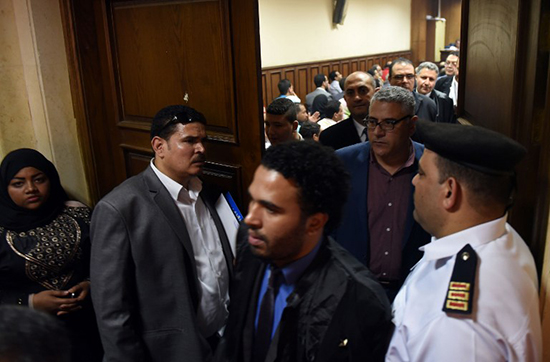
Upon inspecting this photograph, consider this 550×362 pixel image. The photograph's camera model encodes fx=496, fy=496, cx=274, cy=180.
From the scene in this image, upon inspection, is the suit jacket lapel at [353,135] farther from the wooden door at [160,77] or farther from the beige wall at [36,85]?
the beige wall at [36,85]

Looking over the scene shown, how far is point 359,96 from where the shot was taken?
3.13 metres

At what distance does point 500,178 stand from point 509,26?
0.67 metres

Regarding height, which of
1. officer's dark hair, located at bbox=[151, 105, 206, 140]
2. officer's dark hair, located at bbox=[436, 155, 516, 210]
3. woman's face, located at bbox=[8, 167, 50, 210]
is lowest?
woman's face, located at bbox=[8, 167, 50, 210]

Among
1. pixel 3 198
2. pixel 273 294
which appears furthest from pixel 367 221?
pixel 3 198

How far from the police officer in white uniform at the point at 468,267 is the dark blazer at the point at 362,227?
67 centimetres

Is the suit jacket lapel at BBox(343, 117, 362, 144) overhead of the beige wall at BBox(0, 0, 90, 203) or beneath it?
beneath

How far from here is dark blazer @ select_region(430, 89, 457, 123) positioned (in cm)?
380

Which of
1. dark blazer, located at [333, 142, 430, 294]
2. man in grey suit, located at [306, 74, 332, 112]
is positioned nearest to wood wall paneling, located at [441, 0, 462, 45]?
man in grey suit, located at [306, 74, 332, 112]

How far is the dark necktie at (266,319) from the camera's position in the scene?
4.64 ft

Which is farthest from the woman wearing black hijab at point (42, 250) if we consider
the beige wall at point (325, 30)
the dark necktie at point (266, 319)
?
the beige wall at point (325, 30)

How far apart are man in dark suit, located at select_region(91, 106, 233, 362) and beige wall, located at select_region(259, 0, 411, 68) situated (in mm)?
6738

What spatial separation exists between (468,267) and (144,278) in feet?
4.01

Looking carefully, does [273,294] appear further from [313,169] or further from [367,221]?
[367,221]

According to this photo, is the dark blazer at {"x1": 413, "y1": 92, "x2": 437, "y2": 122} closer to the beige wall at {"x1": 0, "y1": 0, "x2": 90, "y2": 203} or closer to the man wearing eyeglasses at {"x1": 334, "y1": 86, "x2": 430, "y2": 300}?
the man wearing eyeglasses at {"x1": 334, "y1": 86, "x2": 430, "y2": 300}
